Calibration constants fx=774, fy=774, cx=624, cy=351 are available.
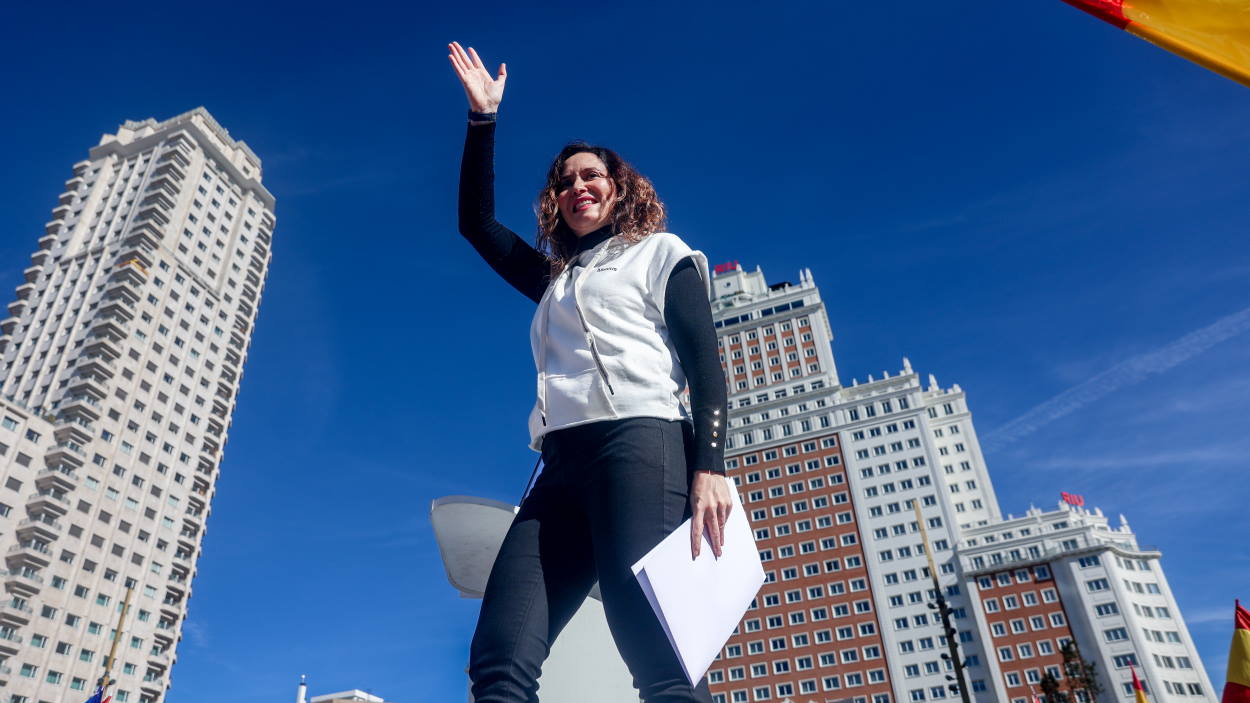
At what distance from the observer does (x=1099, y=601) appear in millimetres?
66938

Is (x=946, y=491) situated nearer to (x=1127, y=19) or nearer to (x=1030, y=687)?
(x=1030, y=687)

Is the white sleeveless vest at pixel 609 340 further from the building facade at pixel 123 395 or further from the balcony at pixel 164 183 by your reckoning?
the balcony at pixel 164 183

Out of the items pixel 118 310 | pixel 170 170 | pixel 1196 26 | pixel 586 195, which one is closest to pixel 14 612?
pixel 118 310

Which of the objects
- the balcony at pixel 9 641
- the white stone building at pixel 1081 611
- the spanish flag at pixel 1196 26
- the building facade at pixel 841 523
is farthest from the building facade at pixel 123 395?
the white stone building at pixel 1081 611

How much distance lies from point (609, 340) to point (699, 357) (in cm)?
23

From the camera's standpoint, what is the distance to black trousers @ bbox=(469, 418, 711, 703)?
1607 millimetres

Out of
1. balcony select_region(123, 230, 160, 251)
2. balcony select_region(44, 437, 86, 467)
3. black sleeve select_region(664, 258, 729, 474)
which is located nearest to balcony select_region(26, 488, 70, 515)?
balcony select_region(44, 437, 86, 467)

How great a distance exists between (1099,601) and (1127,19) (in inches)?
3117

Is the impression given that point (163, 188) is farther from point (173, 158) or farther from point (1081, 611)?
point (1081, 611)

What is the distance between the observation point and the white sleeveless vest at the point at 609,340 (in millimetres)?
1848

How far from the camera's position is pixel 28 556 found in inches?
1945

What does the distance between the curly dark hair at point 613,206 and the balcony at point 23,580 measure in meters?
61.1

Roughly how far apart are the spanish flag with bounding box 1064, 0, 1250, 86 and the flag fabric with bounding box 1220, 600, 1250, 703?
15.1 ft

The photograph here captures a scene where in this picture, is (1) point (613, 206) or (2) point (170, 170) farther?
(2) point (170, 170)
